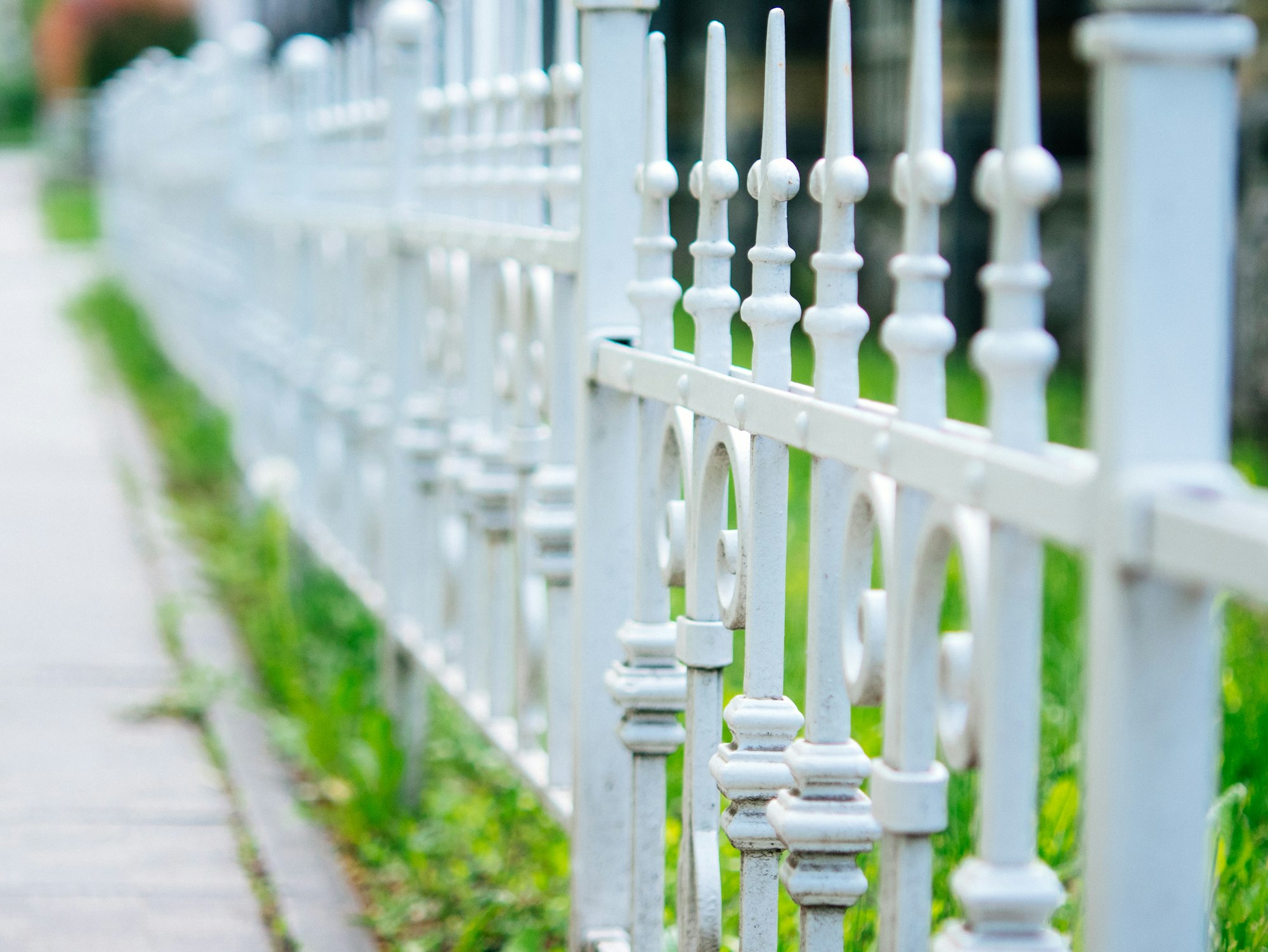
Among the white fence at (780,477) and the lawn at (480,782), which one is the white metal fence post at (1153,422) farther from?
the lawn at (480,782)

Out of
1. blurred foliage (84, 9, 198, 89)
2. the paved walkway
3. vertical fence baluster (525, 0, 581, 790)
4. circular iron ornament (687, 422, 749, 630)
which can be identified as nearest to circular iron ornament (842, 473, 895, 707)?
circular iron ornament (687, 422, 749, 630)

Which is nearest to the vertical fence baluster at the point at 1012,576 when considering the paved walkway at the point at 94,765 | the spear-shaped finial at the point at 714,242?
the spear-shaped finial at the point at 714,242

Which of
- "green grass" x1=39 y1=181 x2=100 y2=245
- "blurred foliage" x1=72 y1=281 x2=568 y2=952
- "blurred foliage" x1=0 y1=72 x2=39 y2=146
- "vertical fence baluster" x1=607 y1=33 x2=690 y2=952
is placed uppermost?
"blurred foliage" x1=0 y1=72 x2=39 y2=146

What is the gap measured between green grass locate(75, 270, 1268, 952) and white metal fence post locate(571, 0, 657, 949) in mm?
291

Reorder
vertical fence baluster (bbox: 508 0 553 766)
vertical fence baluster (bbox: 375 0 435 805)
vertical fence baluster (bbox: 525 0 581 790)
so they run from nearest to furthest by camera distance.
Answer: vertical fence baluster (bbox: 525 0 581 790), vertical fence baluster (bbox: 508 0 553 766), vertical fence baluster (bbox: 375 0 435 805)

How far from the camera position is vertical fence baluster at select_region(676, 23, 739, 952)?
1855mm

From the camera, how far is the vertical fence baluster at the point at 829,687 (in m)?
1.54

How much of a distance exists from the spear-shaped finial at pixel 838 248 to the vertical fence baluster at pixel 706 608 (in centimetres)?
28

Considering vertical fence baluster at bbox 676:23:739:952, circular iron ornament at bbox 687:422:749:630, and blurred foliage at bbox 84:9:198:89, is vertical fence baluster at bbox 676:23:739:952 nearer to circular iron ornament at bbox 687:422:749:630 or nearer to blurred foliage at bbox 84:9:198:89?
circular iron ornament at bbox 687:422:749:630

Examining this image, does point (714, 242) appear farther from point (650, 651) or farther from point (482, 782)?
point (482, 782)

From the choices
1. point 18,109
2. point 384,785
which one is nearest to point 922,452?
point 384,785

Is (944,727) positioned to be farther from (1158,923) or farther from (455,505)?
(455,505)

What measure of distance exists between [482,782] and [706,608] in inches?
72.2

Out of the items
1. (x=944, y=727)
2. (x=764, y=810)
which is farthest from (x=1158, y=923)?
(x=764, y=810)
